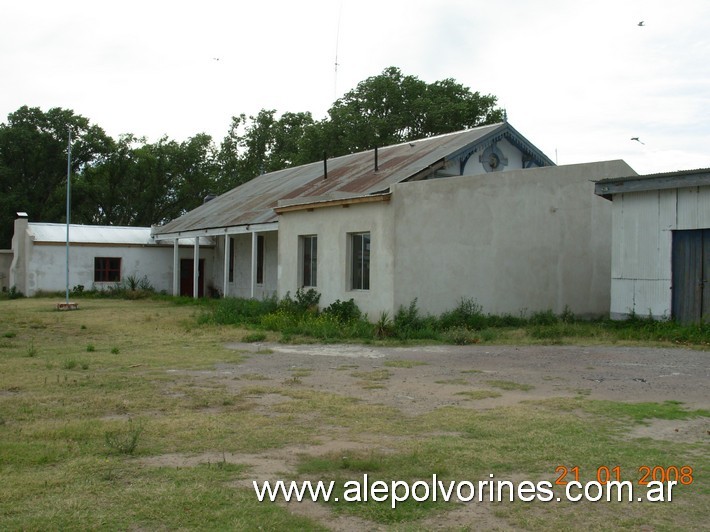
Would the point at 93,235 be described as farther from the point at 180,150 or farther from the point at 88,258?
the point at 180,150

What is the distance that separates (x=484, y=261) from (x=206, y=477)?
1303cm

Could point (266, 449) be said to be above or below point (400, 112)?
below

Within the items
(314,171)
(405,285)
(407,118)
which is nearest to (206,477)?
(405,285)

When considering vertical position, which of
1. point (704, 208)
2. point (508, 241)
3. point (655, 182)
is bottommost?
point (508, 241)

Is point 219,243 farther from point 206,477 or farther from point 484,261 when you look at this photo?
point 206,477

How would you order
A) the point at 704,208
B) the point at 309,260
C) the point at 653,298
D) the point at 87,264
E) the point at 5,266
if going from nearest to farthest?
1. the point at 704,208
2. the point at 653,298
3. the point at 309,260
4. the point at 87,264
5. the point at 5,266

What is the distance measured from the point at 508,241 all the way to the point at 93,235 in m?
22.4

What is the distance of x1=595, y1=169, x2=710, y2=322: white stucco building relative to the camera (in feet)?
48.6

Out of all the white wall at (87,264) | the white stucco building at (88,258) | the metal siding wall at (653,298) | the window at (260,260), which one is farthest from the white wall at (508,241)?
the white wall at (87,264)

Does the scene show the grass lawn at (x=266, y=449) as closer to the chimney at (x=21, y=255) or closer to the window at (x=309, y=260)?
the window at (x=309, y=260)

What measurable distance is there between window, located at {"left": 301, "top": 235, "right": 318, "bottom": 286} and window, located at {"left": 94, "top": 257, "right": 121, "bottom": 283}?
16329 mm

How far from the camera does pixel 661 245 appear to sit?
15.4 m

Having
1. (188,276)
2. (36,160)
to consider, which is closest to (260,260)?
(188,276)

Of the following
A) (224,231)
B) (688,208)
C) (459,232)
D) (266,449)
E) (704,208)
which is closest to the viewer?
(266,449)
